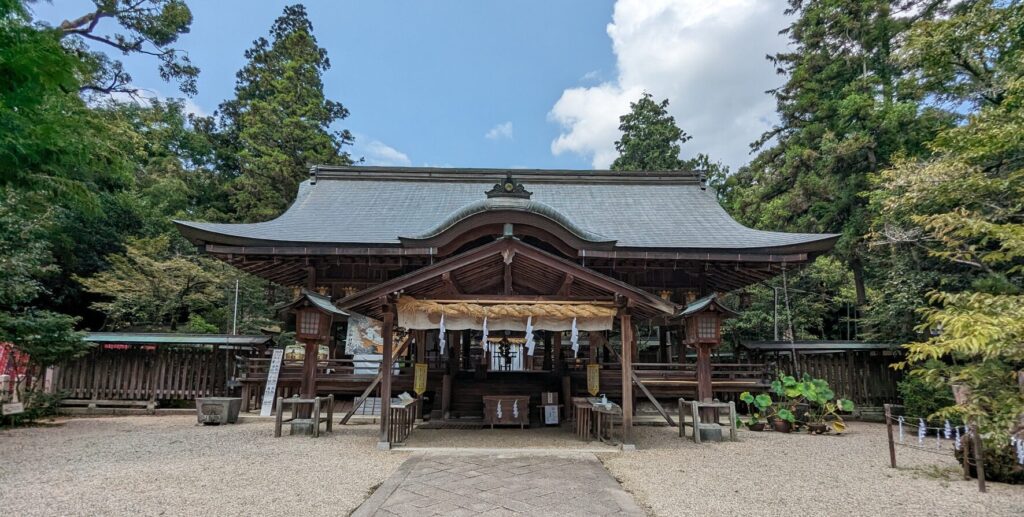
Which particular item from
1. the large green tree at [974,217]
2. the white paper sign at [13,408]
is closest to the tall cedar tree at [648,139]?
the large green tree at [974,217]

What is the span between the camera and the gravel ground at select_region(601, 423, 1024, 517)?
460 centimetres

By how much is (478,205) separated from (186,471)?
5361 mm

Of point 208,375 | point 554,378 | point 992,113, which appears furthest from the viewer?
point 208,375

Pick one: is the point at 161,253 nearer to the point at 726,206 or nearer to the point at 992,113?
the point at 992,113

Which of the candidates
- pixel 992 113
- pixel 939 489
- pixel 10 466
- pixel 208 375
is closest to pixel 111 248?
pixel 208 375

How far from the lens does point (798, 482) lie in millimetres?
5574

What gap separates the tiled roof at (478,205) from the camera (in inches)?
398

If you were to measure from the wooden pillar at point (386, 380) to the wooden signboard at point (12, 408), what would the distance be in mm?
7561

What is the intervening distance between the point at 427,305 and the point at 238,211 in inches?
759

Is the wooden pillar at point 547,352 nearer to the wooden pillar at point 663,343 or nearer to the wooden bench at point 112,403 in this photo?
the wooden pillar at point 663,343

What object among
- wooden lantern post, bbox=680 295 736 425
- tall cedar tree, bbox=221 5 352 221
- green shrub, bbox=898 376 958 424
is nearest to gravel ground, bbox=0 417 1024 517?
Result: wooden lantern post, bbox=680 295 736 425

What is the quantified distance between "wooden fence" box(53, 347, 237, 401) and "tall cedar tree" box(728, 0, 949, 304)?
17154 mm

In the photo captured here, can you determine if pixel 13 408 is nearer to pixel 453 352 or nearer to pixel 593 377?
pixel 453 352

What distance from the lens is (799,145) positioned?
53.5 feet
